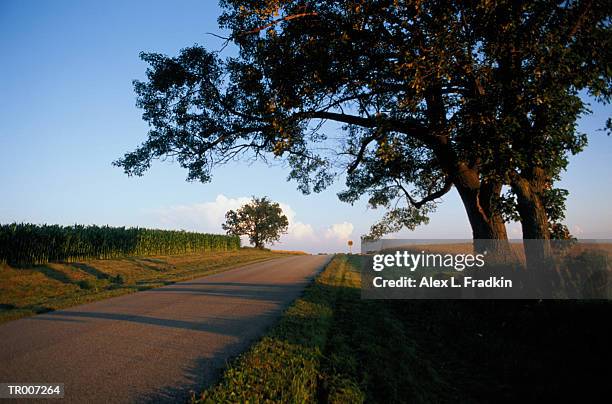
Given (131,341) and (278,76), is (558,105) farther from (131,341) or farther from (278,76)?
(131,341)

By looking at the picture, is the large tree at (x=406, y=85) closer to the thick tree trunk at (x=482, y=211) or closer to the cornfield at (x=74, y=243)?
the thick tree trunk at (x=482, y=211)

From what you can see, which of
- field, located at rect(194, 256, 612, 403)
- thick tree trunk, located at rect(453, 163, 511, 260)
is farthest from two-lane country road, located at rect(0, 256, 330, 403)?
thick tree trunk, located at rect(453, 163, 511, 260)

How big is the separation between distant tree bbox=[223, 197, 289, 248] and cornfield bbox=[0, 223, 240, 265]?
38596 mm

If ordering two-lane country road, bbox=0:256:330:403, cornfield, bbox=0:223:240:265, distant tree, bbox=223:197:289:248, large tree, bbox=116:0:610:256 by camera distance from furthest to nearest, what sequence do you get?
distant tree, bbox=223:197:289:248 < cornfield, bbox=0:223:240:265 < large tree, bbox=116:0:610:256 < two-lane country road, bbox=0:256:330:403

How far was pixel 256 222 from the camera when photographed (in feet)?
266

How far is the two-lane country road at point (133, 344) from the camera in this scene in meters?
4.65

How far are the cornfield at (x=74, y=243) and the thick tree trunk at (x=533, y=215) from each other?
24.0 m

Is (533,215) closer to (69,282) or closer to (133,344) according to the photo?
(133,344)

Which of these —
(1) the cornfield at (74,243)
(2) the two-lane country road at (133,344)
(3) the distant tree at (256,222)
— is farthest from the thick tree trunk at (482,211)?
(3) the distant tree at (256,222)

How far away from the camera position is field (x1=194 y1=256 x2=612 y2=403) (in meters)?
4.86

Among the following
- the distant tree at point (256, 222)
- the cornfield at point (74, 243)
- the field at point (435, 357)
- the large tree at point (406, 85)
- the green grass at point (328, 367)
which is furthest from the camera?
the distant tree at point (256, 222)

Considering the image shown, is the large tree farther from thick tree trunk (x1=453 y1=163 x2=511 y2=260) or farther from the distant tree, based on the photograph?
the distant tree

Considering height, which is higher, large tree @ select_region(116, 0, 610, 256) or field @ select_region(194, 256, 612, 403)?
large tree @ select_region(116, 0, 610, 256)

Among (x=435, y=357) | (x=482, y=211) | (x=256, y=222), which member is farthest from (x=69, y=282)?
(x=256, y=222)
